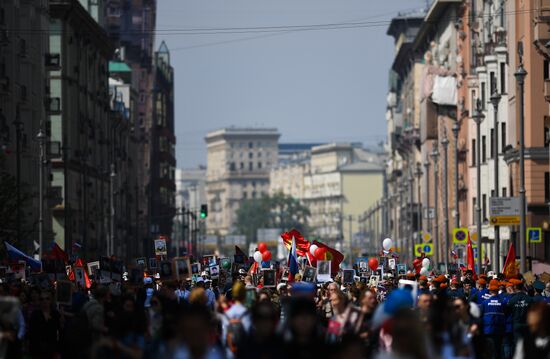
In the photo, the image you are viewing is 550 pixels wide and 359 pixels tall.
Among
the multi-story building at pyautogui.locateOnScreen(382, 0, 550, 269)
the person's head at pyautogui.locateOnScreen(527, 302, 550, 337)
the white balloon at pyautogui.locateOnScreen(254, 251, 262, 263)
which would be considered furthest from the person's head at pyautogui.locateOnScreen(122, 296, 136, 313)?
the multi-story building at pyautogui.locateOnScreen(382, 0, 550, 269)

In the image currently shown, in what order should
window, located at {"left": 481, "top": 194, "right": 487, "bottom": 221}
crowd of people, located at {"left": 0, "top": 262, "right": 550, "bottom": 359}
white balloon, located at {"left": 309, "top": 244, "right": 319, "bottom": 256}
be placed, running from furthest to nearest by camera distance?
window, located at {"left": 481, "top": 194, "right": 487, "bottom": 221} < white balloon, located at {"left": 309, "top": 244, "right": 319, "bottom": 256} < crowd of people, located at {"left": 0, "top": 262, "right": 550, "bottom": 359}

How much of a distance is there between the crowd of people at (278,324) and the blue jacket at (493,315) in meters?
0.02

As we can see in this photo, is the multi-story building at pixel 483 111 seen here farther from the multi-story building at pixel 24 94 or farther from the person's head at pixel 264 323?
the person's head at pixel 264 323

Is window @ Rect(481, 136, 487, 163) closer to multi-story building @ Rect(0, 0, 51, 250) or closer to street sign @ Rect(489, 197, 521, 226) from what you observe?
multi-story building @ Rect(0, 0, 51, 250)

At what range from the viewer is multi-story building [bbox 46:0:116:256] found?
9331 centimetres

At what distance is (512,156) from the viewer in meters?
74.4

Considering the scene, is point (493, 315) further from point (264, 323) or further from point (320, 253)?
point (264, 323)

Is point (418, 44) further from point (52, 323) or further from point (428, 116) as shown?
point (52, 323)

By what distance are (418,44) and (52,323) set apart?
123807 mm

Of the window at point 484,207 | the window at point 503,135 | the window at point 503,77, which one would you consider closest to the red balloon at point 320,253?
the window at point 503,77

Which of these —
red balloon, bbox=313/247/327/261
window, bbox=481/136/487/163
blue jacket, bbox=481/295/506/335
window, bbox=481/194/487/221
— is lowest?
blue jacket, bbox=481/295/506/335

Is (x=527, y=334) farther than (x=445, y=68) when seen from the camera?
No

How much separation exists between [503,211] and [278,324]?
35541 millimetres

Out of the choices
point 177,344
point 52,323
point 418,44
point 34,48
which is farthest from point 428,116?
point 177,344
